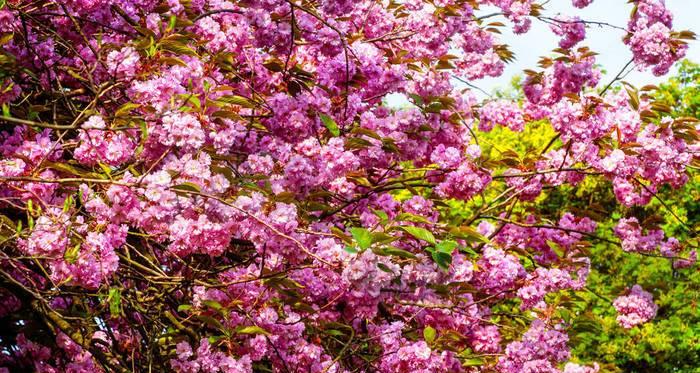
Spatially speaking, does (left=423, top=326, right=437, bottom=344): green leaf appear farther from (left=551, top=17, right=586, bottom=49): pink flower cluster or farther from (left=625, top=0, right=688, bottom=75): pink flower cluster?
(left=551, top=17, right=586, bottom=49): pink flower cluster

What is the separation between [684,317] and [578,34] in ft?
26.9

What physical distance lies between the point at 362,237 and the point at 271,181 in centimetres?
118

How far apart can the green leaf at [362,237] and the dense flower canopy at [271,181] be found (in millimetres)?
20

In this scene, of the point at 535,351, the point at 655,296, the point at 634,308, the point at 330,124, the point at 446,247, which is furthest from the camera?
the point at 655,296

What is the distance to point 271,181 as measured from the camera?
4.69m

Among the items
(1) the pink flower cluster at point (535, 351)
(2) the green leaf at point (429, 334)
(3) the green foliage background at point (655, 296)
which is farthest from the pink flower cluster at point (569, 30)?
(3) the green foliage background at point (655, 296)

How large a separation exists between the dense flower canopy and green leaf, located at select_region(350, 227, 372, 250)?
0.06 ft

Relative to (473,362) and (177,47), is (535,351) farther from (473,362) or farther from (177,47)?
(177,47)

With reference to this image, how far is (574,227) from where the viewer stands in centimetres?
705

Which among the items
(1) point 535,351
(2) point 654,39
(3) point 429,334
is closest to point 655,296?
(2) point 654,39

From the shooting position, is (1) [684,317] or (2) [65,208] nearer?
(2) [65,208]

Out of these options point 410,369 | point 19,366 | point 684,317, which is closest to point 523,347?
point 410,369

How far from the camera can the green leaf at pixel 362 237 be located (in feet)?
11.7

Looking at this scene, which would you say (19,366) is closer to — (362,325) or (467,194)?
(362,325)
